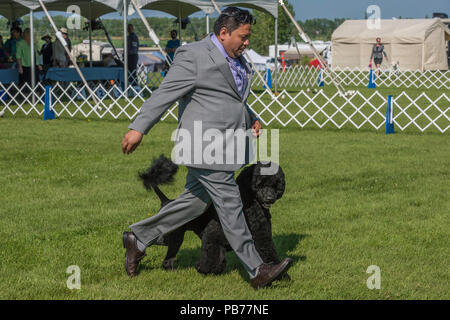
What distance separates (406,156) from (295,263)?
5.22m

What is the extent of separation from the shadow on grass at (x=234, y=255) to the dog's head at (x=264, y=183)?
0.58 metres

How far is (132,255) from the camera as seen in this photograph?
4164 mm

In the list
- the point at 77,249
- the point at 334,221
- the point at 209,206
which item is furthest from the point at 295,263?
the point at 77,249

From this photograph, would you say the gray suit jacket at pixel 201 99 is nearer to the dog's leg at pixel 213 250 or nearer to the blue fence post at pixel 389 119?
the dog's leg at pixel 213 250

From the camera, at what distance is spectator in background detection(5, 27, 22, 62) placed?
1625 centimetres

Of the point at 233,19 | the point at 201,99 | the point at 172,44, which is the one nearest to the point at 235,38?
the point at 233,19

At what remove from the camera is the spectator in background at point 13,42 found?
16248 millimetres

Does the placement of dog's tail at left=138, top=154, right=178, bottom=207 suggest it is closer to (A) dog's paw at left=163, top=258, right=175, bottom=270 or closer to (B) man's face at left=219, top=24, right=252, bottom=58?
(A) dog's paw at left=163, top=258, right=175, bottom=270

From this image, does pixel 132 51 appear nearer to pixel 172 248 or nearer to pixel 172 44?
pixel 172 44

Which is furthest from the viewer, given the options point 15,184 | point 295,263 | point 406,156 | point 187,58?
point 406,156

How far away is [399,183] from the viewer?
735cm

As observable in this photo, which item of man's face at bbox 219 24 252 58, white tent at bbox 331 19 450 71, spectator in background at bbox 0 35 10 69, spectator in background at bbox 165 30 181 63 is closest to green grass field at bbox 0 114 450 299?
man's face at bbox 219 24 252 58

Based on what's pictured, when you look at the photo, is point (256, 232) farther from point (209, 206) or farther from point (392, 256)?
point (392, 256)

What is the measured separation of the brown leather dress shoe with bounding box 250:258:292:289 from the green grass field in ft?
0.25
